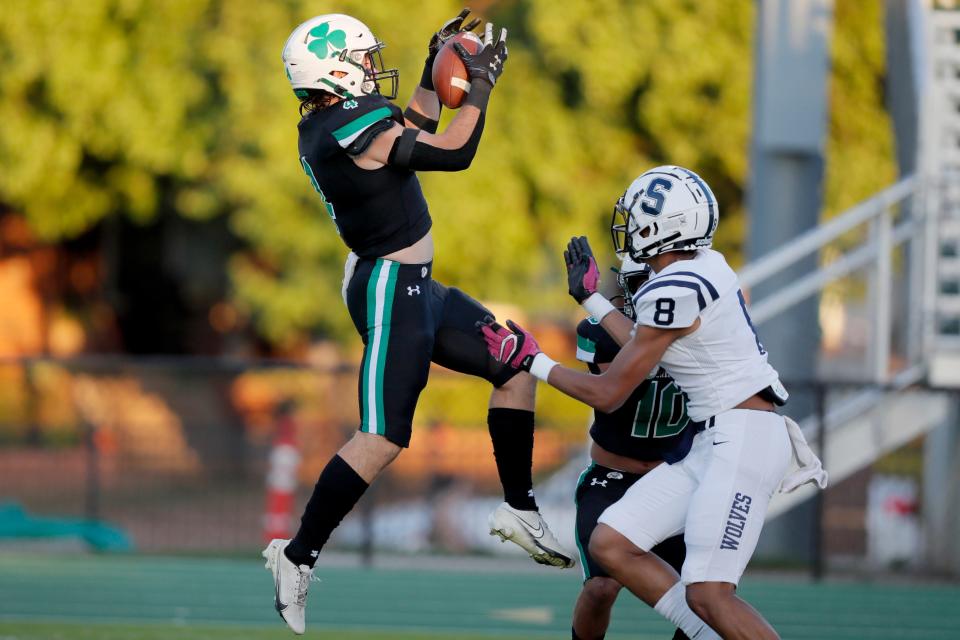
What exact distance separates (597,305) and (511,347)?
1.23ft

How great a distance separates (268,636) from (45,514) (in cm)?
832

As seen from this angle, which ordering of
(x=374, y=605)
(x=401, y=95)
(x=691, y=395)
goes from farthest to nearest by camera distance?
(x=401, y=95) < (x=374, y=605) < (x=691, y=395)

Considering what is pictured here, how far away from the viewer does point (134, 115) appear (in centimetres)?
1948

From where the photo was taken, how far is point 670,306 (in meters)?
5.69

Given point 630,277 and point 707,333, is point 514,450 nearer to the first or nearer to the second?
point 630,277

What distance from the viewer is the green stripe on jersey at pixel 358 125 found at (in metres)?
5.99

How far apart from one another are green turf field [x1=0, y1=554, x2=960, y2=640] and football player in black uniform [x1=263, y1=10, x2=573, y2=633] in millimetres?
2632

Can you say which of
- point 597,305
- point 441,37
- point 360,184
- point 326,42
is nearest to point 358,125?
point 360,184

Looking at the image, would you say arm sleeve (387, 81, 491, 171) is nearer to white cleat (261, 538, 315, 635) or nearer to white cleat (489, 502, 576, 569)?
white cleat (489, 502, 576, 569)

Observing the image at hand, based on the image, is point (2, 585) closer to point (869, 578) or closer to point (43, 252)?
point (869, 578)

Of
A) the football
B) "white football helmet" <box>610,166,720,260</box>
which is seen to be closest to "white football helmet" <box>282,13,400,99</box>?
the football

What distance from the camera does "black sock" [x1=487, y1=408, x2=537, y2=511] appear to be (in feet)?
21.1

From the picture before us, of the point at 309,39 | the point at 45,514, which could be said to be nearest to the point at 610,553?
the point at 309,39

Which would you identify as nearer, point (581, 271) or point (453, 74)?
point (581, 271)
